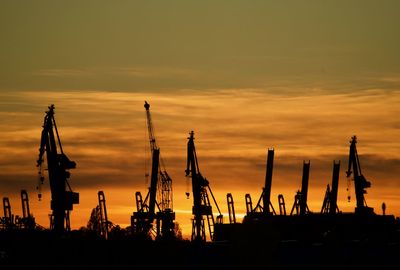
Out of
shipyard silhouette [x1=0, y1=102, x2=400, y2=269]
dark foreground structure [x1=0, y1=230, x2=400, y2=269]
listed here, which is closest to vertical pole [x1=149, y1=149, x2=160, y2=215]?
shipyard silhouette [x1=0, y1=102, x2=400, y2=269]

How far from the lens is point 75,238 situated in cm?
10956

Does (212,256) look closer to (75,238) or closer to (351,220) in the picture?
(75,238)

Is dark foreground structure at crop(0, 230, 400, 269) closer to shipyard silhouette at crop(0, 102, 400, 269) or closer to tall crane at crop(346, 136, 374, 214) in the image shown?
shipyard silhouette at crop(0, 102, 400, 269)

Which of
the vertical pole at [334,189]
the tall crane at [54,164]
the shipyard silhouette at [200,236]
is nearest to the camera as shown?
the shipyard silhouette at [200,236]

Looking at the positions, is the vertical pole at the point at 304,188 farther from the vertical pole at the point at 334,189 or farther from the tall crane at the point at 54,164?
the tall crane at the point at 54,164

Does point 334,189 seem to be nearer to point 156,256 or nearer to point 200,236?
point 200,236

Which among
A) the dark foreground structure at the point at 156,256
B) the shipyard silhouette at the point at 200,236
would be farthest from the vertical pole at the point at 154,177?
the dark foreground structure at the point at 156,256

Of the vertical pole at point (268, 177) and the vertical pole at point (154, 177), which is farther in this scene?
the vertical pole at point (154, 177)

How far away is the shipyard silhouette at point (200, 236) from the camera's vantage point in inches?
1665

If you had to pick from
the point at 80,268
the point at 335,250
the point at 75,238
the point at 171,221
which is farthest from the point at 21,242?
the point at 335,250

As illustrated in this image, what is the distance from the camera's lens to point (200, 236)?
165375 mm

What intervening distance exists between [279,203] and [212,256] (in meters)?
114

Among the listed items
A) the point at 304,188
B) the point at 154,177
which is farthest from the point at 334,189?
the point at 154,177

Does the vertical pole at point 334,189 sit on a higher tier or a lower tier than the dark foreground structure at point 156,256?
higher
